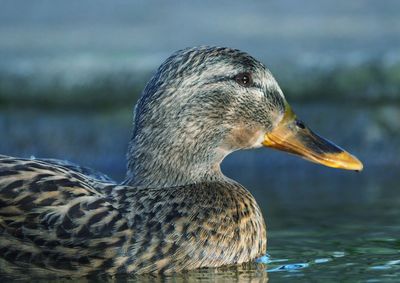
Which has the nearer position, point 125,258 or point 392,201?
point 125,258

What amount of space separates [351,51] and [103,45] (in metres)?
2.11

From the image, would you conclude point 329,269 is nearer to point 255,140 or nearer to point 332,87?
point 255,140

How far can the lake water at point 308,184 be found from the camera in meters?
7.07

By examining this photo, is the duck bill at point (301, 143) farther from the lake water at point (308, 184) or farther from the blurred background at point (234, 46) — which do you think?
the blurred background at point (234, 46)

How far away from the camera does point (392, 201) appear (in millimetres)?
9008

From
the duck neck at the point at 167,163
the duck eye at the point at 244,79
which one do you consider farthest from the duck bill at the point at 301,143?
the duck neck at the point at 167,163

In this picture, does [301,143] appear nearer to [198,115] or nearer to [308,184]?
[198,115]

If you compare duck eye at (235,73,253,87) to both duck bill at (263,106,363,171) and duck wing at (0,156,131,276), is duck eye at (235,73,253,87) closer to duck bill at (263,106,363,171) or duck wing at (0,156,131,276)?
duck bill at (263,106,363,171)

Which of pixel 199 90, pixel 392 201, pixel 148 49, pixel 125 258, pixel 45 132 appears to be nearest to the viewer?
pixel 125 258

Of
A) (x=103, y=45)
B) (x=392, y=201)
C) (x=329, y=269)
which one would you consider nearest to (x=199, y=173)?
(x=329, y=269)

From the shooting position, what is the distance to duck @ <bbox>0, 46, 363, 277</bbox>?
22.5 feet

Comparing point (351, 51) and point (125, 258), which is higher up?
point (351, 51)

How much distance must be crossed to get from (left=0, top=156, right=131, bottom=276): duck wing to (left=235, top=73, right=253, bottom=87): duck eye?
1.00 m

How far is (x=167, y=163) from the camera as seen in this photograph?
294 inches
